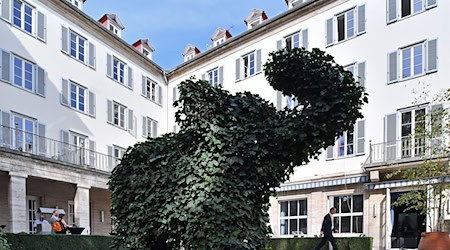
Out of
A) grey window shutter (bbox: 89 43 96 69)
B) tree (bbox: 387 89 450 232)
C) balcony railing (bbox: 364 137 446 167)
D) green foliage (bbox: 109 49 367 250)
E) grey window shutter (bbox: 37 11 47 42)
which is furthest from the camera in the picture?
grey window shutter (bbox: 89 43 96 69)

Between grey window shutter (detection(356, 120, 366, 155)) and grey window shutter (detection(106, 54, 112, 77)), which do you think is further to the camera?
grey window shutter (detection(106, 54, 112, 77))

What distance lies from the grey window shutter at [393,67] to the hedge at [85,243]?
27.2 ft

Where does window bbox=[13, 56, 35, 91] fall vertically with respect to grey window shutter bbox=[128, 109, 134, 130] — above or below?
above

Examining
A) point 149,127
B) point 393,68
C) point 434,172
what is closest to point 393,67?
point 393,68

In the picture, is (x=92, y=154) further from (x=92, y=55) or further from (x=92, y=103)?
(x=92, y=55)

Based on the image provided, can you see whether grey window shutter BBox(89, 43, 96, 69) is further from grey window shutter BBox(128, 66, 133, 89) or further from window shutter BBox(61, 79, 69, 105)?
grey window shutter BBox(128, 66, 133, 89)

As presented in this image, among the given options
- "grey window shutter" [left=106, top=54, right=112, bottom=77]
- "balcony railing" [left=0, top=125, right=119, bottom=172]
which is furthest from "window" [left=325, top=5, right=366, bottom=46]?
"grey window shutter" [left=106, top=54, right=112, bottom=77]

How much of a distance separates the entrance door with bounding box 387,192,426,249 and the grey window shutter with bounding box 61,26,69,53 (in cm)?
1762

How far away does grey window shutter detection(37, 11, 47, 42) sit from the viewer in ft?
69.1

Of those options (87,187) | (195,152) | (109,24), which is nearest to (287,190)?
(87,187)

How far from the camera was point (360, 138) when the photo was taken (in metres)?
20.5

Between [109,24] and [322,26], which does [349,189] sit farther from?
[109,24]

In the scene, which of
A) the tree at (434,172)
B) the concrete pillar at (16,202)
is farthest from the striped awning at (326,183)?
the concrete pillar at (16,202)

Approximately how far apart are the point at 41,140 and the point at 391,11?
17.4m
